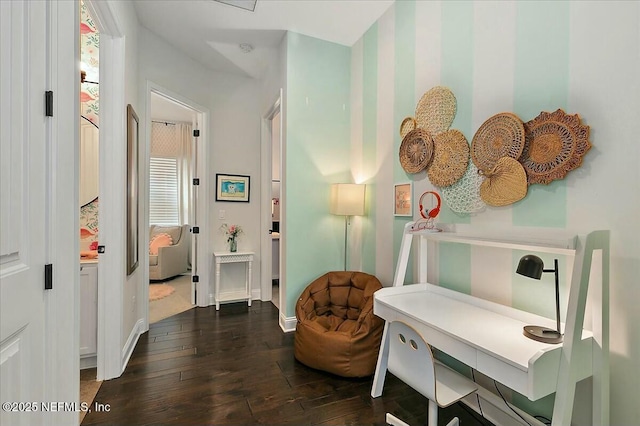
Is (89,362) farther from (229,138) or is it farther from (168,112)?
(168,112)

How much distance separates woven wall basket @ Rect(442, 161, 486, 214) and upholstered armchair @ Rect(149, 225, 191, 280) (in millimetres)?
4730

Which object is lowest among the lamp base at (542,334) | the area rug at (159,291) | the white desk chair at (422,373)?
the area rug at (159,291)

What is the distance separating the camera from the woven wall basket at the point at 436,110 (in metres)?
2.09

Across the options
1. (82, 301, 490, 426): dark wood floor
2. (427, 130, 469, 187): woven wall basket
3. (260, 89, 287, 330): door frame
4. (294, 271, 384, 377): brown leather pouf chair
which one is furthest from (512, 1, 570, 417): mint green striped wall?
(260, 89, 287, 330): door frame

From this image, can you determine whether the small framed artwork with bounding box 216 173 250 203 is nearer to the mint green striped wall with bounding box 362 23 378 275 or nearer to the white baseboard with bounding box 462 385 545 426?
the mint green striped wall with bounding box 362 23 378 275

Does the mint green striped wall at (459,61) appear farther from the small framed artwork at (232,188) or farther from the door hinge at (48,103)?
the small framed artwork at (232,188)

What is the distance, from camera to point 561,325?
56.0 inches

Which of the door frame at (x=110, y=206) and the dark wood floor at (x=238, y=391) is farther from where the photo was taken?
the door frame at (x=110, y=206)

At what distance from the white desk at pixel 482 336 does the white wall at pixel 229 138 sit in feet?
Result: 8.30

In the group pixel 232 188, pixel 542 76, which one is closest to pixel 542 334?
pixel 542 76

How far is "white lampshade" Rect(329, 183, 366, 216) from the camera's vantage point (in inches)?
116

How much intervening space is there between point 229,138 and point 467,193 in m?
3.13

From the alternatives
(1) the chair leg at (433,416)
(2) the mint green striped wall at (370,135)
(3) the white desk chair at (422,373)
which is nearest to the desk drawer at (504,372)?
(3) the white desk chair at (422,373)

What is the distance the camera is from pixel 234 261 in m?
3.82
